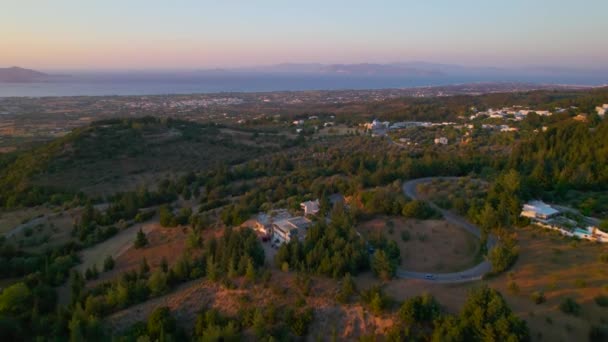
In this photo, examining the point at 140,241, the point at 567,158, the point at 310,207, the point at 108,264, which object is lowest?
the point at 108,264

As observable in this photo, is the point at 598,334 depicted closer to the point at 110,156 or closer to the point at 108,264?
the point at 108,264

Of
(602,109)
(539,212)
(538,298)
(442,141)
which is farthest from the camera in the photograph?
(442,141)

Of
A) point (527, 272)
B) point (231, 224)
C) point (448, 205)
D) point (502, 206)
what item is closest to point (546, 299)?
point (527, 272)

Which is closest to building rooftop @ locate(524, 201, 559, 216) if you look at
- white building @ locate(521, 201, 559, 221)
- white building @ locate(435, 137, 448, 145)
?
white building @ locate(521, 201, 559, 221)

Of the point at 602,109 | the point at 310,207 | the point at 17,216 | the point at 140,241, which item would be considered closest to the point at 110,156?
the point at 17,216

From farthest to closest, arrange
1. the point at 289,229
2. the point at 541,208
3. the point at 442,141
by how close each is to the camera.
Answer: the point at 442,141
the point at 541,208
the point at 289,229

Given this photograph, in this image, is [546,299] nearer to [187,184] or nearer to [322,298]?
[322,298]

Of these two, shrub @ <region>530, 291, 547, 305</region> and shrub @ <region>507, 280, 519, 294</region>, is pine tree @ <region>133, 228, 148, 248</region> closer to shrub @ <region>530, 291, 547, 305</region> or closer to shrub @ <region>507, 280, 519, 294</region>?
shrub @ <region>507, 280, 519, 294</region>
